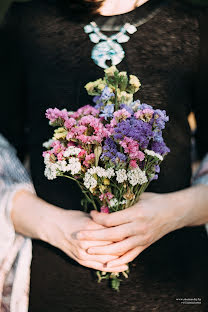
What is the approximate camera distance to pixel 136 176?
1278 mm

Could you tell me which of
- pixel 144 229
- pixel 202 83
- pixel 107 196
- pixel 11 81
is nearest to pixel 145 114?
pixel 107 196

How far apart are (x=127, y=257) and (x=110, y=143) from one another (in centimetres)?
41

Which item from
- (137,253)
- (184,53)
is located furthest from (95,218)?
(184,53)

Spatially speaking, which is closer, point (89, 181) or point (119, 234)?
point (89, 181)

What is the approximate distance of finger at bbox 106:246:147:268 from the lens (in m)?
1.42

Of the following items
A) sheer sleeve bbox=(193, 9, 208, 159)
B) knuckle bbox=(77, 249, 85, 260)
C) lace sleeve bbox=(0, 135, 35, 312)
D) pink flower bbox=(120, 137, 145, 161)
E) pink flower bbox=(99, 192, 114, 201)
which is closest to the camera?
pink flower bbox=(120, 137, 145, 161)

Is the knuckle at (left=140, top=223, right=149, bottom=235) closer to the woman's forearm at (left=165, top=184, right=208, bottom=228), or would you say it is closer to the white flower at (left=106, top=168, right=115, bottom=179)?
the woman's forearm at (left=165, top=184, right=208, bottom=228)

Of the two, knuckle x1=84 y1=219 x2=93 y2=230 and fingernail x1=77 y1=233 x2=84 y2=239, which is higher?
knuckle x1=84 y1=219 x2=93 y2=230

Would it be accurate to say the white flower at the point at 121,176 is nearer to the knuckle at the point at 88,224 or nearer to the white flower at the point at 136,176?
the white flower at the point at 136,176

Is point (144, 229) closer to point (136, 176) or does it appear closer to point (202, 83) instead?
point (136, 176)

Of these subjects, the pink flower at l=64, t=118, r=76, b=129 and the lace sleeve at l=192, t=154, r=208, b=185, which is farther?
the lace sleeve at l=192, t=154, r=208, b=185

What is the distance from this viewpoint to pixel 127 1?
169 centimetres

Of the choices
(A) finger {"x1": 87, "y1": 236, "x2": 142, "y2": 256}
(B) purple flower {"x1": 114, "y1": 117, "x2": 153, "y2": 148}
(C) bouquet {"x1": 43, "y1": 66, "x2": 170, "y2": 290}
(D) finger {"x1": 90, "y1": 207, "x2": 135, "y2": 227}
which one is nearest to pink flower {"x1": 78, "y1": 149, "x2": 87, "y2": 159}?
(C) bouquet {"x1": 43, "y1": 66, "x2": 170, "y2": 290}

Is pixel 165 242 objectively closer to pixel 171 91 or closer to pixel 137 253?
pixel 137 253
